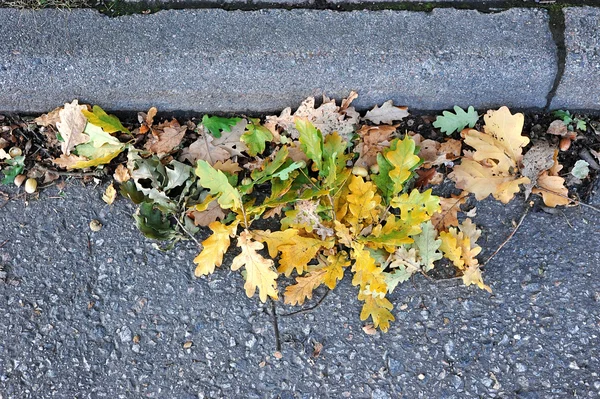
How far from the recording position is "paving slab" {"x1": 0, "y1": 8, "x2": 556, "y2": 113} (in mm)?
1985

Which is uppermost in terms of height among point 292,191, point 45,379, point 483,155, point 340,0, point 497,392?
point 340,0

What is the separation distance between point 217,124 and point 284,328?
34.0 inches

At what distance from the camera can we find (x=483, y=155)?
81.0 inches

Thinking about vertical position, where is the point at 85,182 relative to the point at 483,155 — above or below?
below

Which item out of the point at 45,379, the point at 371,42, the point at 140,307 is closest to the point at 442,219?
the point at 371,42

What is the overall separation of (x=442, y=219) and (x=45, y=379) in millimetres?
1712

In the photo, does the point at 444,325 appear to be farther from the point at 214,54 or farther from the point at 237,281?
the point at 214,54

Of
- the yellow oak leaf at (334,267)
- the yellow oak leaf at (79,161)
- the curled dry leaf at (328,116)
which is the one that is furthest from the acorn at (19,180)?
the yellow oak leaf at (334,267)

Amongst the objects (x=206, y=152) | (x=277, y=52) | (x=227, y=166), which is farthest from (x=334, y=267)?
(x=277, y=52)

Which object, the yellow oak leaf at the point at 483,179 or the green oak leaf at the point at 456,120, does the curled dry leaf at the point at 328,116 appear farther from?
the yellow oak leaf at the point at 483,179

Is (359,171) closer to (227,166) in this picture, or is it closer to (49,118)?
(227,166)

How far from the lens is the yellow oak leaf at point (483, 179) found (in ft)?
6.82

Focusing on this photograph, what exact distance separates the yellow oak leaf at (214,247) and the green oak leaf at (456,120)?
36.2 inches

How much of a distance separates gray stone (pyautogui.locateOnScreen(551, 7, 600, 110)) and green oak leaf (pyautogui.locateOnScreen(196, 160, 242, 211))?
1339mm
